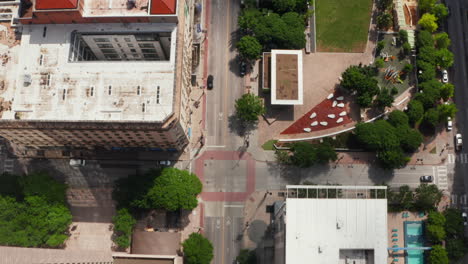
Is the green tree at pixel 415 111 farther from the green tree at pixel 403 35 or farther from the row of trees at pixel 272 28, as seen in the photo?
the row of trees at pixel 272 28

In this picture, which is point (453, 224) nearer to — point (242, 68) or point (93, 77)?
point (242, 68)

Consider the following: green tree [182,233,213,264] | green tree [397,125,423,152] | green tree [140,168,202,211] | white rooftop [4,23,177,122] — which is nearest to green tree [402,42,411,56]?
green tree [397,125,423,152]

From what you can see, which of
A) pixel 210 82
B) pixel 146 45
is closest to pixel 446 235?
pixel 210 82

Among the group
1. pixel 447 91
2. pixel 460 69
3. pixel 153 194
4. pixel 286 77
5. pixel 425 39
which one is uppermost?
pixel 425 39

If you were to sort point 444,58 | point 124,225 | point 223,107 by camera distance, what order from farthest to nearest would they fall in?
1. point 223,107
2. point 444,58
3. point 124,225

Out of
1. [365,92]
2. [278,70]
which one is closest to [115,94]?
[278,70]

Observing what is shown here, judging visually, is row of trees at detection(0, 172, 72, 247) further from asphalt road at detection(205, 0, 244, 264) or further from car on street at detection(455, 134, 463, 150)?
car on street at detection(455, 134, 463, 150)

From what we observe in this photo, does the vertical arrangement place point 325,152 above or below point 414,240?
above
